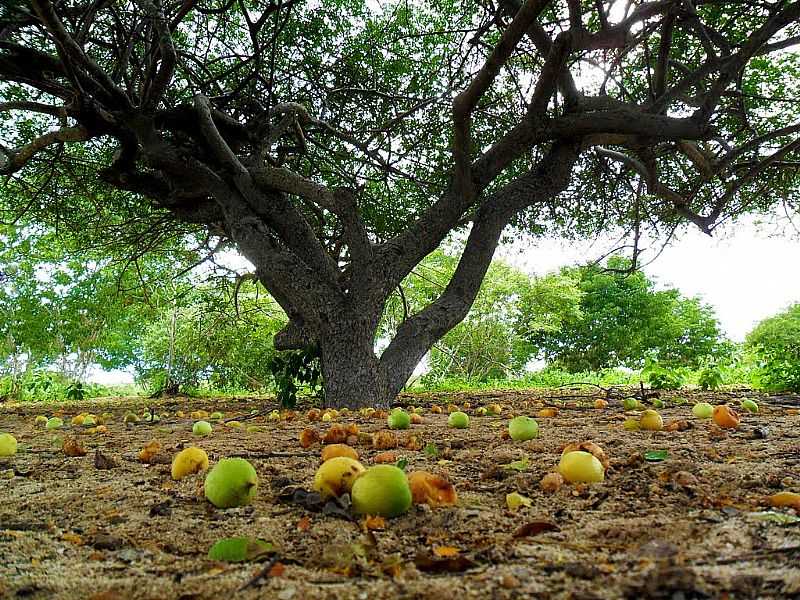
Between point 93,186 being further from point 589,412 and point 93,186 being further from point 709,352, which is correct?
point 709,352

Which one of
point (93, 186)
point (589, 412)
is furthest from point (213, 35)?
point (589, 412)

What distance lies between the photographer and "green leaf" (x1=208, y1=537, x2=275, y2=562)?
1.24 metres

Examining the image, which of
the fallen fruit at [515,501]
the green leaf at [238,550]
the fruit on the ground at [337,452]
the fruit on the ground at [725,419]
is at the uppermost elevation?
the fruit on the ground at [725,419]

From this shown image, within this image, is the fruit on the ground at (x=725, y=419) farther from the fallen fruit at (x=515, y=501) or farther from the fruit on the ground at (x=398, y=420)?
the fallen fruit at (x=515, y=501)

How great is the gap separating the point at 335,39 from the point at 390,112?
1.20m

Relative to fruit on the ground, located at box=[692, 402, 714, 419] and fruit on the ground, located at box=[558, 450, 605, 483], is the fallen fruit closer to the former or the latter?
fruit on the ground, located at box=[558, 450, 605, 483]

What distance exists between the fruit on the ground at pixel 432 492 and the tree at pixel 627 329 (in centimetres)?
2932

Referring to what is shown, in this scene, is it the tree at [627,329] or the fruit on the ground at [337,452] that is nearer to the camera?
the fruit on the ground at [337,452]

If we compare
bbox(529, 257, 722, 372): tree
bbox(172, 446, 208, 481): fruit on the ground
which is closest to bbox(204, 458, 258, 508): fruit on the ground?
bbox(172, 446, 208, 481): fruit on the ground

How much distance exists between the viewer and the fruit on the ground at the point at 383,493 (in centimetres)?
151

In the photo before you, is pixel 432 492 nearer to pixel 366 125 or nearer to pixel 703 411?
pixel 703 411

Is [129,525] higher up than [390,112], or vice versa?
[390,112]

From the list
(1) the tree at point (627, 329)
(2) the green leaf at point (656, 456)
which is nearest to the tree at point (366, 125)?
(2) the green leaf at point (656, 456)

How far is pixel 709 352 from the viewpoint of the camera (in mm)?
29719
